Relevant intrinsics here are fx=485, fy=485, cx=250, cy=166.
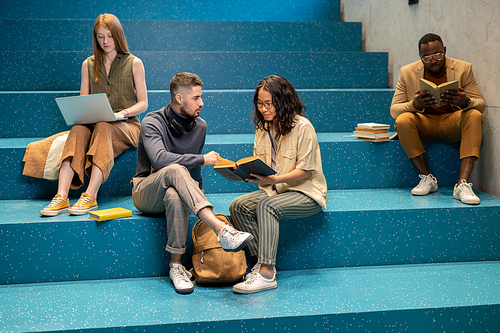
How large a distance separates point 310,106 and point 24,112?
1.82 metres

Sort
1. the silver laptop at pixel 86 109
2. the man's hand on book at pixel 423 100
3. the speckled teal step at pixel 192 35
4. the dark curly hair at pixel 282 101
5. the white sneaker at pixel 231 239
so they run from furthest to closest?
1. the speckled teal step at pixel 192 35
2. the man's hand on book at pixel 423 100
3. the silver laptop at pixel 86 109
4. the dark curly hair at pixel 282 101
5. the white sneaker at pixel 231 239

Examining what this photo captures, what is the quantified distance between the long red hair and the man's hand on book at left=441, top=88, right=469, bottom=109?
1.82 metres

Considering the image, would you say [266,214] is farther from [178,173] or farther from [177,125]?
[177,125]

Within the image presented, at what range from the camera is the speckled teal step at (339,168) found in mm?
2662

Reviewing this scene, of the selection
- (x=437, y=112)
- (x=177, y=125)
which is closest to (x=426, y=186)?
(x=437, y=112)

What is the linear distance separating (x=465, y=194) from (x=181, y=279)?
150 centimetres

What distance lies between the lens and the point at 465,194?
249 centimetres

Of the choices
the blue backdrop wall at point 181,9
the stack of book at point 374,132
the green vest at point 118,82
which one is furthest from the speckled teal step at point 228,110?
the blue backdrop wall at point 181,9

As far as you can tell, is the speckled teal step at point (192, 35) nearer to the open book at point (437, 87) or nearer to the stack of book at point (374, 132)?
the stack of book at point (374, 132)

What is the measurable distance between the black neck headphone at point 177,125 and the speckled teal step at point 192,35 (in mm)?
1621

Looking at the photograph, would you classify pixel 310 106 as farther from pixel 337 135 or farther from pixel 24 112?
pixel 24 112

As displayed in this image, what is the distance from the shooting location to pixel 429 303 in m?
1.90

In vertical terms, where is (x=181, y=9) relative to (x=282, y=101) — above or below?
above

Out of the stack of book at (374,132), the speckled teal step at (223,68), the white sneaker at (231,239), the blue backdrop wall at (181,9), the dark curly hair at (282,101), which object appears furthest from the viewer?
the blue backdrop wall at (181,9)
